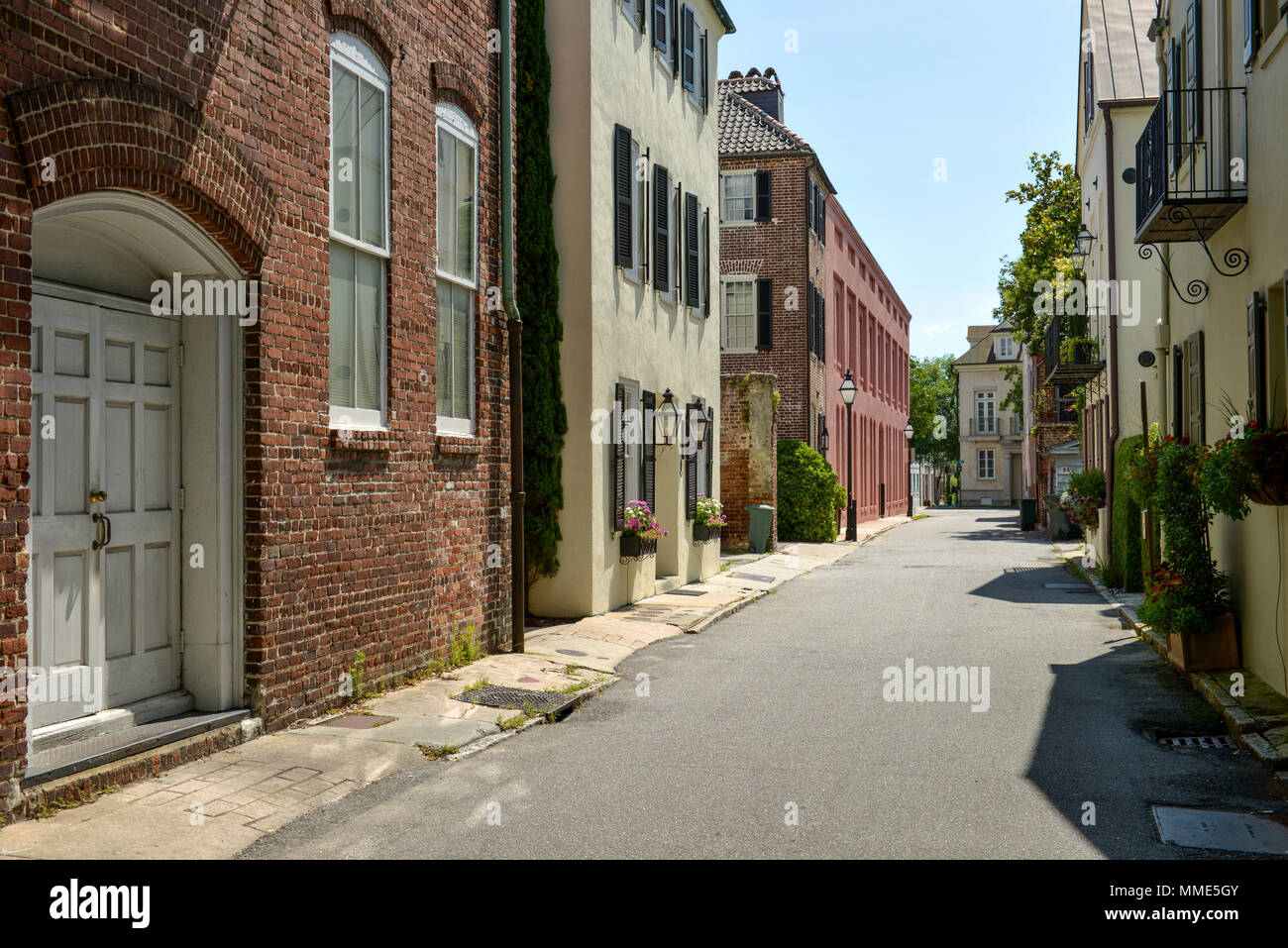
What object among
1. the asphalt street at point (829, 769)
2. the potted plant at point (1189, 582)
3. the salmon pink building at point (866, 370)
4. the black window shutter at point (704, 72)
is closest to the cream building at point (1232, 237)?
the potted plant at point (1189, 582)

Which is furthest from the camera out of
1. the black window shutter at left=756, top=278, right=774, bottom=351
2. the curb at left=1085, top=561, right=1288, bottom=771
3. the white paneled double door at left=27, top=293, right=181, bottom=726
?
the black window shutter at left=756, top=278, right=774, bottom=351

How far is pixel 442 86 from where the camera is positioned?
387 inches

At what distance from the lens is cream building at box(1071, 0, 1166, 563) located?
20.1 metres

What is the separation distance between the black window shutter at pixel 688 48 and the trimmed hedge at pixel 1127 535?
8.75 m

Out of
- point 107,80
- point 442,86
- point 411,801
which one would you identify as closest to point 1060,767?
point 411,801

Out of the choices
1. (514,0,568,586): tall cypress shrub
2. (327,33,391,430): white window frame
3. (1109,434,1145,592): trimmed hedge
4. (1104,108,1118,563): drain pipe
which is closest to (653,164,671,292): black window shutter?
(514,0,568,586): tall cypress shrub

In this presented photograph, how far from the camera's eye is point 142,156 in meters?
6.20

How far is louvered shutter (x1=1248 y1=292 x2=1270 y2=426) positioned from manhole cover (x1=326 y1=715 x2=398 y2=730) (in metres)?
6.95

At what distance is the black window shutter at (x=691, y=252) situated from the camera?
1789cm

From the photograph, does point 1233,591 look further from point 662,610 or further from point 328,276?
point 328,276

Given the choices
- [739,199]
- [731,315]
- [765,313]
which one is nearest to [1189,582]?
[765,313]

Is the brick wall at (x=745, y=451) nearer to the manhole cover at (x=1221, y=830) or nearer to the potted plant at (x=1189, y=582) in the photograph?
the potted plant at (x=1189, y=582)

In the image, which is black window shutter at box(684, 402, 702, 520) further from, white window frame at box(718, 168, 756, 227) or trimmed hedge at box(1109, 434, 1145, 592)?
white window frame at box(718, 168, 756, 227)
